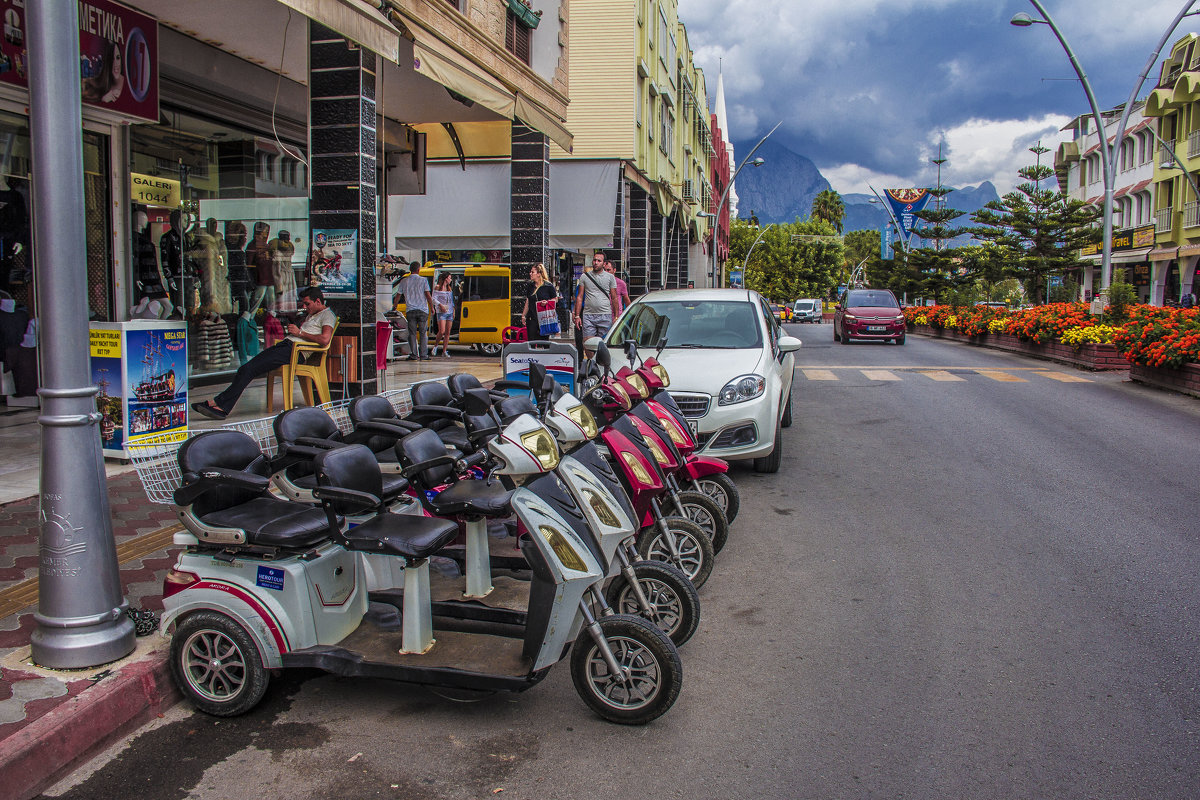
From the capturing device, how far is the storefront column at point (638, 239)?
2752 cm

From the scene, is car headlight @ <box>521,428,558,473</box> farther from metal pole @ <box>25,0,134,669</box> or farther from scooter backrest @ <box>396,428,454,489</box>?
metal pole @ <box>25,0,134,669</box>

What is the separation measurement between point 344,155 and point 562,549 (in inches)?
264

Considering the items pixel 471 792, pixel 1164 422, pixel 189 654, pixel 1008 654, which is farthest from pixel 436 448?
pixel 1164 422

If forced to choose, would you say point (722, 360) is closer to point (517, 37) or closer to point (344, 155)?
point (344, 155)

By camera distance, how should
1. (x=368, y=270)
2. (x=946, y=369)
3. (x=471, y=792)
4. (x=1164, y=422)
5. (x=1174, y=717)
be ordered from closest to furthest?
(x=471, y=792)
(x=1174, y=717)
(x=368, y=270)
(x=1164, y=422)
(x=946, y=369)

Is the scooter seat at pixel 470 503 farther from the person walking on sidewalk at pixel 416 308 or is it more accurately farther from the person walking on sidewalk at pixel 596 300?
the person walking on sidewalk at pixel 416 308

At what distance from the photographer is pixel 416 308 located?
16766 mm

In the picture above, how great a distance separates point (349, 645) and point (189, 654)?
25.0 inches

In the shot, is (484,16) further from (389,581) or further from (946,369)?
(389,581)

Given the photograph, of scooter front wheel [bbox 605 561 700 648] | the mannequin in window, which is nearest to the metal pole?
scooter front wheel [bbox 605 561 700 648]

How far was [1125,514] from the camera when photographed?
6.87 m

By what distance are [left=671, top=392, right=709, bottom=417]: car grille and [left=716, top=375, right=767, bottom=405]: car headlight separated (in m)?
0.12

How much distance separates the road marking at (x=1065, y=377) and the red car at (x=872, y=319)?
9.27 m

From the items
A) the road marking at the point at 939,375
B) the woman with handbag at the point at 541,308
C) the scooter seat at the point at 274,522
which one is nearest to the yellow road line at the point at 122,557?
the scooter seat at the point at 274,522
